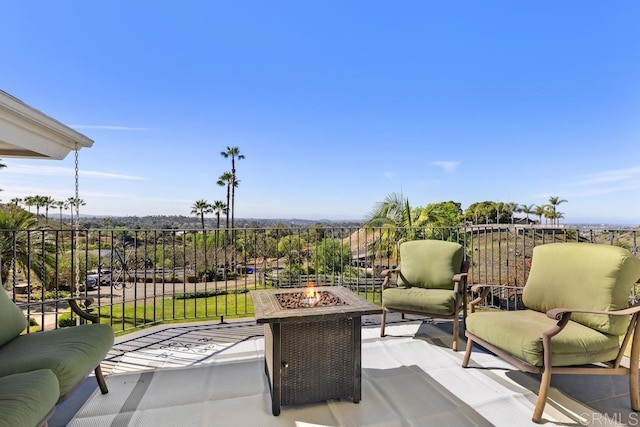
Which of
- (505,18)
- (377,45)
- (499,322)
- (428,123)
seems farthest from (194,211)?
(499,322)

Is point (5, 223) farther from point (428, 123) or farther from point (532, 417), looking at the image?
point (428, 123)

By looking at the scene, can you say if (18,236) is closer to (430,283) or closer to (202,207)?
(430,283)

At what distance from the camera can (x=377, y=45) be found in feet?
28.0

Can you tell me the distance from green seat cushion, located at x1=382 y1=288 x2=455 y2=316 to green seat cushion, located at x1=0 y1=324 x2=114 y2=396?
7.64ft

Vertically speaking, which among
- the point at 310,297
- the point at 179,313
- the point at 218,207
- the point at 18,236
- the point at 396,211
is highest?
the point at 218,207

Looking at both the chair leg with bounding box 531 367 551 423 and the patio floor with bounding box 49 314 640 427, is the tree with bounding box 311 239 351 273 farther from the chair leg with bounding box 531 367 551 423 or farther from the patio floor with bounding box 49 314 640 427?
the chair leg with bounding box 531 367 551 423

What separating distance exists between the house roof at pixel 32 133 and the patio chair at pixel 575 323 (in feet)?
11.4

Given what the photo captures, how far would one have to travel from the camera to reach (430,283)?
3.35 metres

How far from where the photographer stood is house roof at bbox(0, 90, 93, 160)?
2.04 meters

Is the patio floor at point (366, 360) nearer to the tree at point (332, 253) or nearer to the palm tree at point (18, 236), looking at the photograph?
the tree at point (332, 253)

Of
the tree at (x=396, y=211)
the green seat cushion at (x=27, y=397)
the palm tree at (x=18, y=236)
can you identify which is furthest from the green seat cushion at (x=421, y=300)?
the palm tree at (x=18, y=236)

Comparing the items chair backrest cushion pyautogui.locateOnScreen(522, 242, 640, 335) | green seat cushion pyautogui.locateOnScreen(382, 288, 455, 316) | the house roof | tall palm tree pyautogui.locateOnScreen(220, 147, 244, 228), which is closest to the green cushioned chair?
the house roof

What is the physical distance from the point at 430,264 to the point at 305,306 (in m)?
1.87

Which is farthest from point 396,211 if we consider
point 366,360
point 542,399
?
point 542,399
